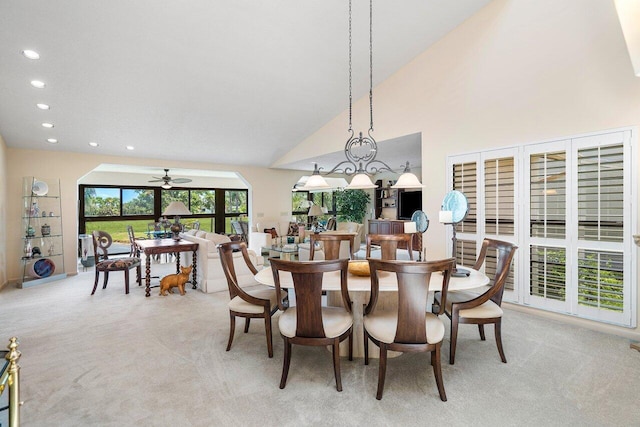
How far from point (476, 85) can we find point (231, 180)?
804cm

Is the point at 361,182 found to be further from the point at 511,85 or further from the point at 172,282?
the point at 172,282

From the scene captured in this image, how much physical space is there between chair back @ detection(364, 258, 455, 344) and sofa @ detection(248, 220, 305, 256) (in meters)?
5.32

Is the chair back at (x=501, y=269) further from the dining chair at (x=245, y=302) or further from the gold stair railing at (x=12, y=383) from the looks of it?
the gold stair railing at (x=12, y=383)

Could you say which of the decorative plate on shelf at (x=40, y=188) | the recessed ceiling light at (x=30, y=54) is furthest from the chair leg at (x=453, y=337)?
the decorative plate on shelf at (x=40, y=188)

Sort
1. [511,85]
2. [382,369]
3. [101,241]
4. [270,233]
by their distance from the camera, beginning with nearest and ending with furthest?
[382,369], [511,85], [101,241], [270,233]

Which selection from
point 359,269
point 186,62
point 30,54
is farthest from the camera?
point 186,62

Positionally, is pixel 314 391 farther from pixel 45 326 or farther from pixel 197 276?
pixel 197 276

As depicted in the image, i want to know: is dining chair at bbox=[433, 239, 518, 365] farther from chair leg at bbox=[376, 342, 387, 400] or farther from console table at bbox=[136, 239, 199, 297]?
console table at bbox=[136, 239, 199, 297]

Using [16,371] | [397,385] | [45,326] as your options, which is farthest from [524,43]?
[45,326]

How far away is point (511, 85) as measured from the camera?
3807mm

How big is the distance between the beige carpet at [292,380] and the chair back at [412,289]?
457 millimetres

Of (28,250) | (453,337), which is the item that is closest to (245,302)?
(453,337)

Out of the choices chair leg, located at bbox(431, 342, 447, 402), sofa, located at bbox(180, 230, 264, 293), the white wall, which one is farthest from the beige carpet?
sofa, located at bbox(180, 230, 264, 293)

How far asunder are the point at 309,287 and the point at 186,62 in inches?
138
